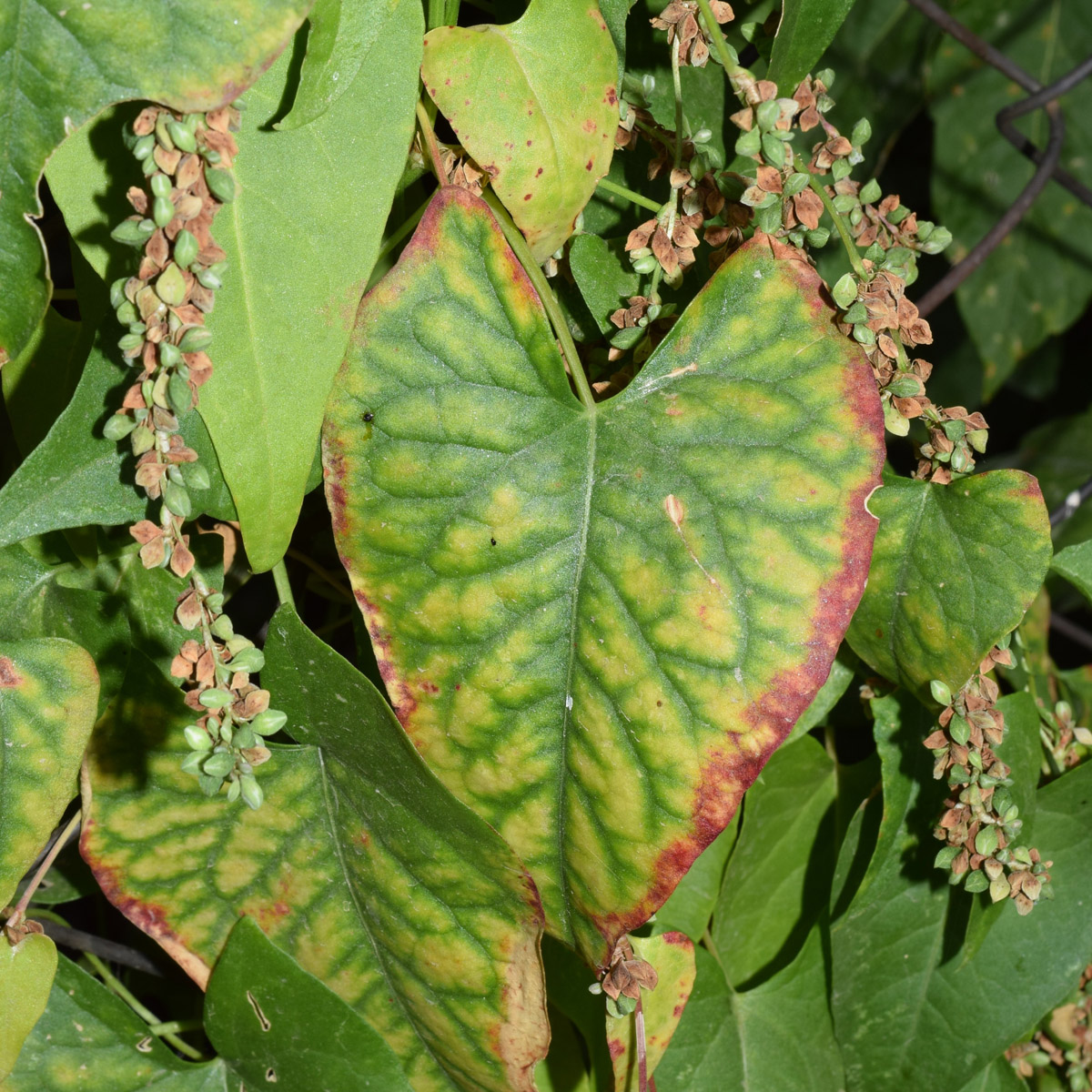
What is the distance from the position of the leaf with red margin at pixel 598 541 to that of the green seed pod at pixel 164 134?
101 millimetres

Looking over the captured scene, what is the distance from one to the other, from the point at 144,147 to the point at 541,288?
18 centimetres

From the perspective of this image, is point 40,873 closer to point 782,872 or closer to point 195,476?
point 195,476

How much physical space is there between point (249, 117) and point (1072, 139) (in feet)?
3.79

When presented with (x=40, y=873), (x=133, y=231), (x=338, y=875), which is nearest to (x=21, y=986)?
(x=40, y=873)

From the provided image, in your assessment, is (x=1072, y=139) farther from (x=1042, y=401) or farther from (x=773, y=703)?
(x=773, y=703)

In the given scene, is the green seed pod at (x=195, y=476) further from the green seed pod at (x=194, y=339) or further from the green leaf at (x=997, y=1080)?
the green leaf at (x=997, y=1080)

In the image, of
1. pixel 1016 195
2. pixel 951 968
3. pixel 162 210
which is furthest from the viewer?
pixel 1016 195

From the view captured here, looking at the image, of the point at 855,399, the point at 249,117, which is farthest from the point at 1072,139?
the point at 249,117

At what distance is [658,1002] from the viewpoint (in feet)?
1.85

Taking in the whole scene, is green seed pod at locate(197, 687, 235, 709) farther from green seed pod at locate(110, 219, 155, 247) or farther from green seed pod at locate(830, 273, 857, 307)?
green seed pod at locate(830, 273, 857, 307)

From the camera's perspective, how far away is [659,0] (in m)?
0.55

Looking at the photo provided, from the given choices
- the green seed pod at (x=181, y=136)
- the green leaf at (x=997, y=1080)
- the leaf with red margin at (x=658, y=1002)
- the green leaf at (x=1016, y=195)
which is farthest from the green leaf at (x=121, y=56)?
the green leaf at (x=1016, y=195)

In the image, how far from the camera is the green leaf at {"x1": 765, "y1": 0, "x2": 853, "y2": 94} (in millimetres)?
463

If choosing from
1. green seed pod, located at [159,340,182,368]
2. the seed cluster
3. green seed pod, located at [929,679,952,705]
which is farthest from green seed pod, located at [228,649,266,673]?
green seed pod, located at [929,679,952,705]
